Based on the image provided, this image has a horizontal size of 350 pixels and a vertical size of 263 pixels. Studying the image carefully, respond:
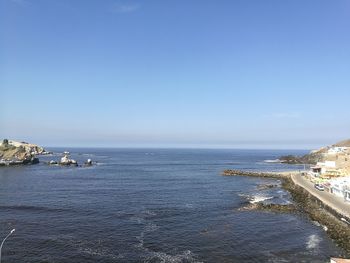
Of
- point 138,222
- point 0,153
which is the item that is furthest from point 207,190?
point 0,153

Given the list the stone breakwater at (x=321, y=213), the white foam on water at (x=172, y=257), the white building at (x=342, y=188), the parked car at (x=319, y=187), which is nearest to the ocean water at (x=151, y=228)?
the white foam on water at (x=172, y=257)

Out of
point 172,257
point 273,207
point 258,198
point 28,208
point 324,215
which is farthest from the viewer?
point 258,198

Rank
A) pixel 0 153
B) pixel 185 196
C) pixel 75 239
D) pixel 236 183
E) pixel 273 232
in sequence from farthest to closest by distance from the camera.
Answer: pixel 0 153 → pixel 236 183 → pixel 185 196 → pixel 273 232 → pixel 75 239

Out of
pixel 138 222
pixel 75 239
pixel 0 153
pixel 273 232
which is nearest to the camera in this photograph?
pixel 75 239

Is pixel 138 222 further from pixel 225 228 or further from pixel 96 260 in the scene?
pixel 96 260

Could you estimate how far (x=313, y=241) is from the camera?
172 feet

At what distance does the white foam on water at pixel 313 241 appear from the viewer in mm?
50009

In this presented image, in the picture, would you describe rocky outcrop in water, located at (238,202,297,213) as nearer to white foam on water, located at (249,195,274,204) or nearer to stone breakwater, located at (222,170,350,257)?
stone breakwater, located at (222,170,350,257)

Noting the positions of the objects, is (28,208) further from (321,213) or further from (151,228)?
(321,213)

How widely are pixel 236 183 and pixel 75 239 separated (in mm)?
71964

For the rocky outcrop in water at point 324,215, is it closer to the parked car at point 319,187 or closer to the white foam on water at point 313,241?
the white foam on water at point 313,241

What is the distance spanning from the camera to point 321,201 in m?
74.4

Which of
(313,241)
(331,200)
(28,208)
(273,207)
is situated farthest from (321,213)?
(28,208)

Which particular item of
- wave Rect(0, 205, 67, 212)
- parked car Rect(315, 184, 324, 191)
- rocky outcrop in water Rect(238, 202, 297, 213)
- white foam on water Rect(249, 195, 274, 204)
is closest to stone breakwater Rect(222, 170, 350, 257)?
rocky outcrop in water Rect(238, 202, 297, 213)
